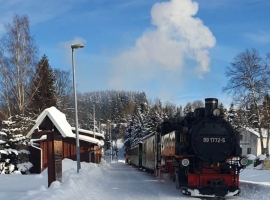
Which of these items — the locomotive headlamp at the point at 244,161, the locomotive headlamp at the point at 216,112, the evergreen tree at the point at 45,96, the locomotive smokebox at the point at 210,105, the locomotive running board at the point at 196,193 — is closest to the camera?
the locomotive running board at the point at 196,193

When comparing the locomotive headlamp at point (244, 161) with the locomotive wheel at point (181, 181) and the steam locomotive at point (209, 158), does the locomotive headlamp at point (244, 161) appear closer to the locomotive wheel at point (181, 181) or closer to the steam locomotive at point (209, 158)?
the steam locomotive at point (209, 158)

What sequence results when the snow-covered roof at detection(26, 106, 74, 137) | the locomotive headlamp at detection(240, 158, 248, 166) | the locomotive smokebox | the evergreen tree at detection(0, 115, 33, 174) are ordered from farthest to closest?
the evergreen tree at detection(0, 115, 33, 174) < the locomotive smokebox < the locomotive headlamp at detection(240, 158, 248, 166) < the snow-covered roof at detection(26, 106, 74, 137)

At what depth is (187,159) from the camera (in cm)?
1184

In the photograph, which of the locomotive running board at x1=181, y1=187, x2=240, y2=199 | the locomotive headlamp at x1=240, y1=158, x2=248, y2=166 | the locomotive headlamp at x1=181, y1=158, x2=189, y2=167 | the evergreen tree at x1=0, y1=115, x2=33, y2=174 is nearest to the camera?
the locomotive running board at x1=181, y1=187, x2=240, y2=199

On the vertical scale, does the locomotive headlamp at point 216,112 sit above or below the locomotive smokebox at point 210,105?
below

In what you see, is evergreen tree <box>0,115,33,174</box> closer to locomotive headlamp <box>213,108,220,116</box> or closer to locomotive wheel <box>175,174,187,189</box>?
locomotive wheel <box>175,174,187,189</box>

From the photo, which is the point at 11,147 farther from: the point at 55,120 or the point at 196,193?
the point at 196,193

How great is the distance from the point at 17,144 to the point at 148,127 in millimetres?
52264

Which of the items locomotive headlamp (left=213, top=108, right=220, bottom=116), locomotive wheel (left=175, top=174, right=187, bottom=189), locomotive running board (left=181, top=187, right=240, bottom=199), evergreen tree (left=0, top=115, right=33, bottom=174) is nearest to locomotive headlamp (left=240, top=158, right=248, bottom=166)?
locomotive running board (left=181, top=187, right=240, bottom=199)

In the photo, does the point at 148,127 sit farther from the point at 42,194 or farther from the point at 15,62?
the point at 42,194

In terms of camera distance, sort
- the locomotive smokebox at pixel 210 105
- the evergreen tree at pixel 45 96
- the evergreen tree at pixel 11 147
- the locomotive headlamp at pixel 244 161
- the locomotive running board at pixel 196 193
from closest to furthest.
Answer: the locomotive running board at pixel 196 193, the locomotive headlamp at pixel 244 161, the locomotive smokebox at pixel 210 105, the evergreen tree at pixel 11 147, the evergreen tree at pixel 45 96

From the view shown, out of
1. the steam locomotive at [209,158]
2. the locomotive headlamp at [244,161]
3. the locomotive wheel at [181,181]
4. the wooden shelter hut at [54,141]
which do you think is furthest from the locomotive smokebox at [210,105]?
the wooden shelter hut at [54,141]

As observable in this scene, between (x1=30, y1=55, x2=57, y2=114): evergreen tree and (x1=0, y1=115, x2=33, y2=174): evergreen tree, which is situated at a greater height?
(x1=30, y1=55, x2=57, y2=114): evergreen tree

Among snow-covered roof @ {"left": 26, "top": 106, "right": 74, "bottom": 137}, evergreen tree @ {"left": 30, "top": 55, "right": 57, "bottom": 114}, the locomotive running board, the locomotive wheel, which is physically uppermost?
evergreen tree @ {"left": 30, "top": 55, "right": 57, "bottom": 114}
